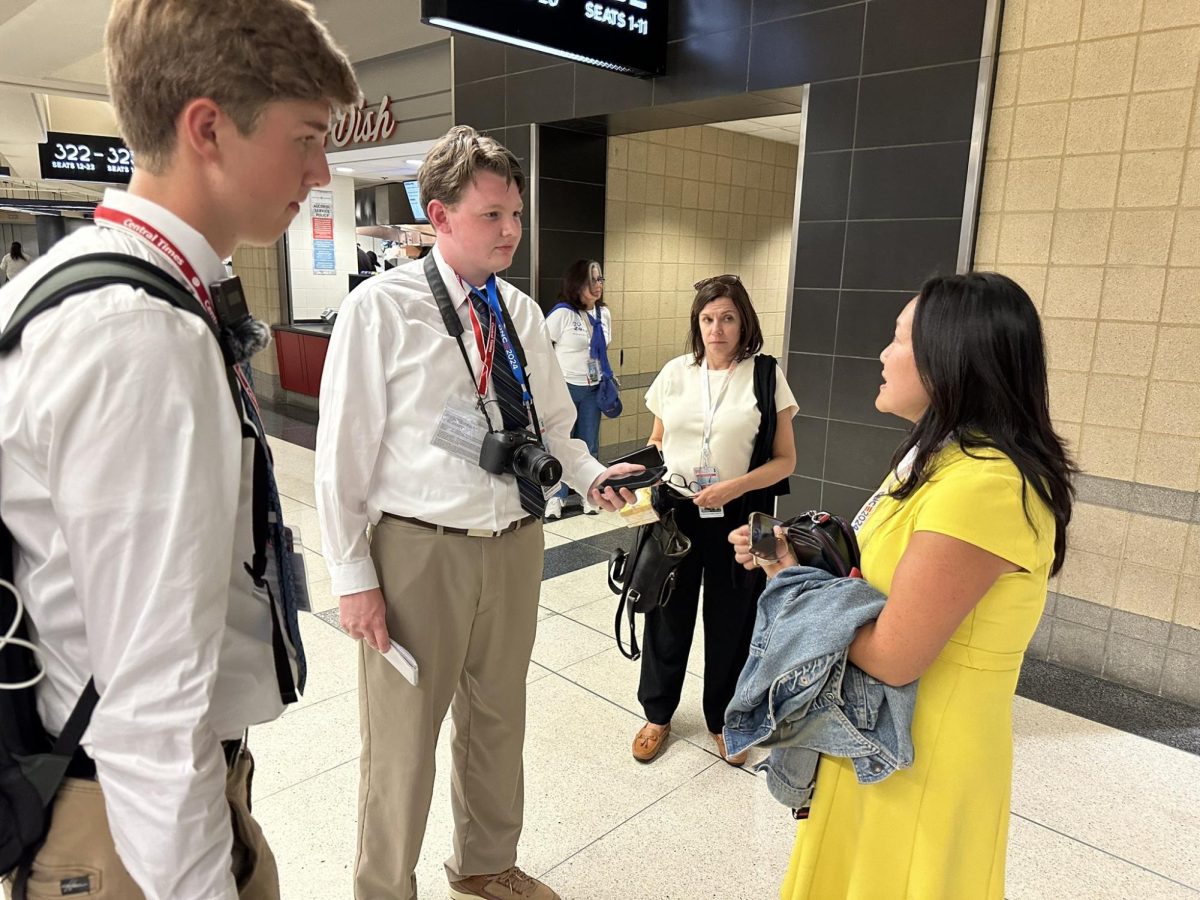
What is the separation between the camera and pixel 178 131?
771mm

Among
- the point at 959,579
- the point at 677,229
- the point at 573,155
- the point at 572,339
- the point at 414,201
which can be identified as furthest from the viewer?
the point at 414,201

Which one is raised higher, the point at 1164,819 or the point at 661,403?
the point at 661,403

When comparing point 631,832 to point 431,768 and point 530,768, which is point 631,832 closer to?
point 530,768

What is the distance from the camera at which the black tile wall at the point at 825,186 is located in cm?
362

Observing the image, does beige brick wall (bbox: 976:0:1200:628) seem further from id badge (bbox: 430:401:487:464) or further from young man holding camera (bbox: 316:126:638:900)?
id badge (bbox: 430:401:487:464)

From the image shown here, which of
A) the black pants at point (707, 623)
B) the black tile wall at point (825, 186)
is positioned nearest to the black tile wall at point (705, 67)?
the black tile wall at point (825, 186)

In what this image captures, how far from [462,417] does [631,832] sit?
1368 mm

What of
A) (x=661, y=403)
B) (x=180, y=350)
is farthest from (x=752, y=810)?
(x=180, y=350)

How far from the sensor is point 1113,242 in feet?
9.75

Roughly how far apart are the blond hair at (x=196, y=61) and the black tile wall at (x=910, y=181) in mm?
3150

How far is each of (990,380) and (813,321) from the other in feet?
8.85

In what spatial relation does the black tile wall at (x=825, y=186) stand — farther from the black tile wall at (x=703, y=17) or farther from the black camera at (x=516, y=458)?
the black camera at (x=516, y=458)

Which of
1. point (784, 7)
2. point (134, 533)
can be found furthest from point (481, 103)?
point (134, 533)

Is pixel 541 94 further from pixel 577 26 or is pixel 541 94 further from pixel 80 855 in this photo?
pixel 80 855
